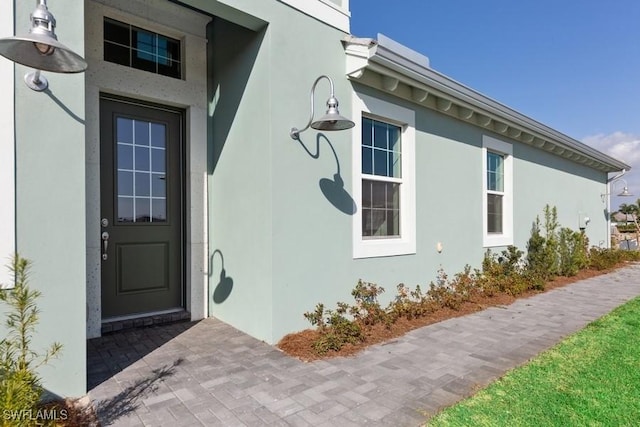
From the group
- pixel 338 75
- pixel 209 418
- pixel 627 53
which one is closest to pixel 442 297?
pixel 338 75

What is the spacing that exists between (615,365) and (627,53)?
9.29 meters

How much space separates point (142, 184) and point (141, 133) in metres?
0.65

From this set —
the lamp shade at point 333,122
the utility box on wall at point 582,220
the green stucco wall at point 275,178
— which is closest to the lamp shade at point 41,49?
the green stucco wall at point 275,178

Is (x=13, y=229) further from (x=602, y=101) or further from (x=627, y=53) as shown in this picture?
(x=602, y=101)

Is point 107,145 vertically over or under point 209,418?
over

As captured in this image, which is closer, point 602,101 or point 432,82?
point 432,82

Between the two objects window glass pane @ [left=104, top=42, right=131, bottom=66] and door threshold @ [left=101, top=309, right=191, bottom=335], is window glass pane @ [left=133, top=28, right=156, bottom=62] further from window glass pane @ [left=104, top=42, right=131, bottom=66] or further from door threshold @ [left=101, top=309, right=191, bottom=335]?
door threshold @ [left=101, top=309, right=191, bottom=335]

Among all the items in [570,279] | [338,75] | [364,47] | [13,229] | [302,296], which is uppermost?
[364,47]

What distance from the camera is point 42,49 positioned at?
203 centimetres

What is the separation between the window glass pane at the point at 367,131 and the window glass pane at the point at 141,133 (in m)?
2.90

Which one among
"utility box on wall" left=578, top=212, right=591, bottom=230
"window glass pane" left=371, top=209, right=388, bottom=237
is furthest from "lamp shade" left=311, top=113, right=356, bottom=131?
"utility box on wall" left=578, top=212, right=591, bottom=230

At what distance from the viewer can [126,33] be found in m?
4.35

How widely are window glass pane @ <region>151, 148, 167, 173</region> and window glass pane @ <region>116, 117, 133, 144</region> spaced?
12.0 inches

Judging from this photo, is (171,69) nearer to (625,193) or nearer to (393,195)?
(393,195)
